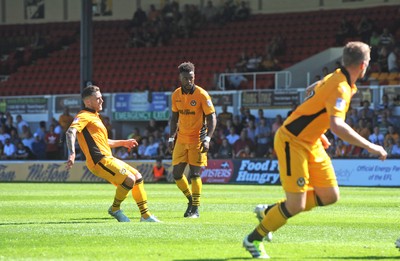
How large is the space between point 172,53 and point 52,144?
8.89m

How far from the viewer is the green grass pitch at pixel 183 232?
1030cm

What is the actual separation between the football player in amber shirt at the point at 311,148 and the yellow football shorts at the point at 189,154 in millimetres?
6360

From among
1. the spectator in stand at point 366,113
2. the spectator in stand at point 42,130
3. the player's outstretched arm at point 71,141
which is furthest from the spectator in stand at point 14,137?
the player's outstretched arm at point 71,141

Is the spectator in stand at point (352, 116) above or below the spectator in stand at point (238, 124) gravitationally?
above

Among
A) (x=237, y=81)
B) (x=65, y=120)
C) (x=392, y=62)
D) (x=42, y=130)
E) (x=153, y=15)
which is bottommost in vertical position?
(x=42, y=130)

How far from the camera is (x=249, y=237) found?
988cm

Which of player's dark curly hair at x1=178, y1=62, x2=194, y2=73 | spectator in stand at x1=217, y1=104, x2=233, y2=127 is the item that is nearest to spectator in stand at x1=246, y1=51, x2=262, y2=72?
spectator in stand at x1=217, y1=104, x2=233, y2=127

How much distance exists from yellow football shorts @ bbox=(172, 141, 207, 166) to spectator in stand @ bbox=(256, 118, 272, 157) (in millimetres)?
16265

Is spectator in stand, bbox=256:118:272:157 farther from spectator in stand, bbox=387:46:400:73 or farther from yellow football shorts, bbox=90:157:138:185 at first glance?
yellow football shorts, bbox=90:157:138:185

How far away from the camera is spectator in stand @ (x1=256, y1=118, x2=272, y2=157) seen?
32688mm

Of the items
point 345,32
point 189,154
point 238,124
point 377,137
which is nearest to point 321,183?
point 189,154

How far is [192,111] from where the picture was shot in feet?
54.0

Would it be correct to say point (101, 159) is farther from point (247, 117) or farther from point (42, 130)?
point (42, 130)

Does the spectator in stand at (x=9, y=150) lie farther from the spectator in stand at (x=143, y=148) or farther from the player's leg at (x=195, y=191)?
the player's leg at (x=195, y=191)
